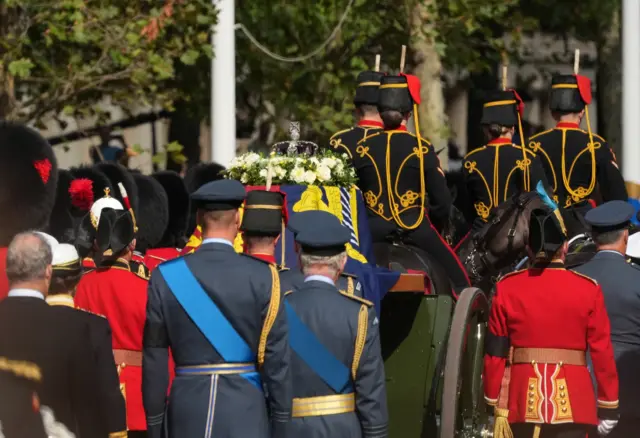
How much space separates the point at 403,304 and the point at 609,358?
1.26 meters

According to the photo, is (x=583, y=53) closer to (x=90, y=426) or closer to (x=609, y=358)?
(x=609, y=358)

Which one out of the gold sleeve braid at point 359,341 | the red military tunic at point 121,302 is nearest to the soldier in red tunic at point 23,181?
the gold sleeve braid at point 359,341

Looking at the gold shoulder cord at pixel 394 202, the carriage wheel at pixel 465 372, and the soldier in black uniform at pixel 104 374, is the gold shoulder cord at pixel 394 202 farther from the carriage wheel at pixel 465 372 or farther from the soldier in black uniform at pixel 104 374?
the soldier in black uniform at pixel 104 374

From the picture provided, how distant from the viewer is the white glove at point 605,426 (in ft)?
28.2

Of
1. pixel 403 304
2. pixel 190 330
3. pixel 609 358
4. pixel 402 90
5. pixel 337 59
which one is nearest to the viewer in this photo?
pixel 190 330

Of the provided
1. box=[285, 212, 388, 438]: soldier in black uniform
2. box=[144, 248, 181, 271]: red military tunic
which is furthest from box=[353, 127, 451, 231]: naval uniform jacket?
box=[285, 212, 388, 438]: soldier in black uniform

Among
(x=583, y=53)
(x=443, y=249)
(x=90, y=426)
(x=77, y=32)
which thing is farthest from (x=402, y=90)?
(x=583, y=53)

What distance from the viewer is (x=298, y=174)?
923cm

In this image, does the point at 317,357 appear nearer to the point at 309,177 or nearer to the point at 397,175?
the point at 309,177

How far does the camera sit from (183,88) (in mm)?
19812

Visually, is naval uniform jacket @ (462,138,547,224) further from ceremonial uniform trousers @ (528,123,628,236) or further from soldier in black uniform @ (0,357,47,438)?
soldier in black uniform @ (0,357,47,438)

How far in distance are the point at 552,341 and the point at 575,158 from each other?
3.21 metres

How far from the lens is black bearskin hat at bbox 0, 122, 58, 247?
7.19 meters

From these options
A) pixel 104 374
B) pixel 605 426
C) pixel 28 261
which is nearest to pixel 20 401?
pixel 104 374
